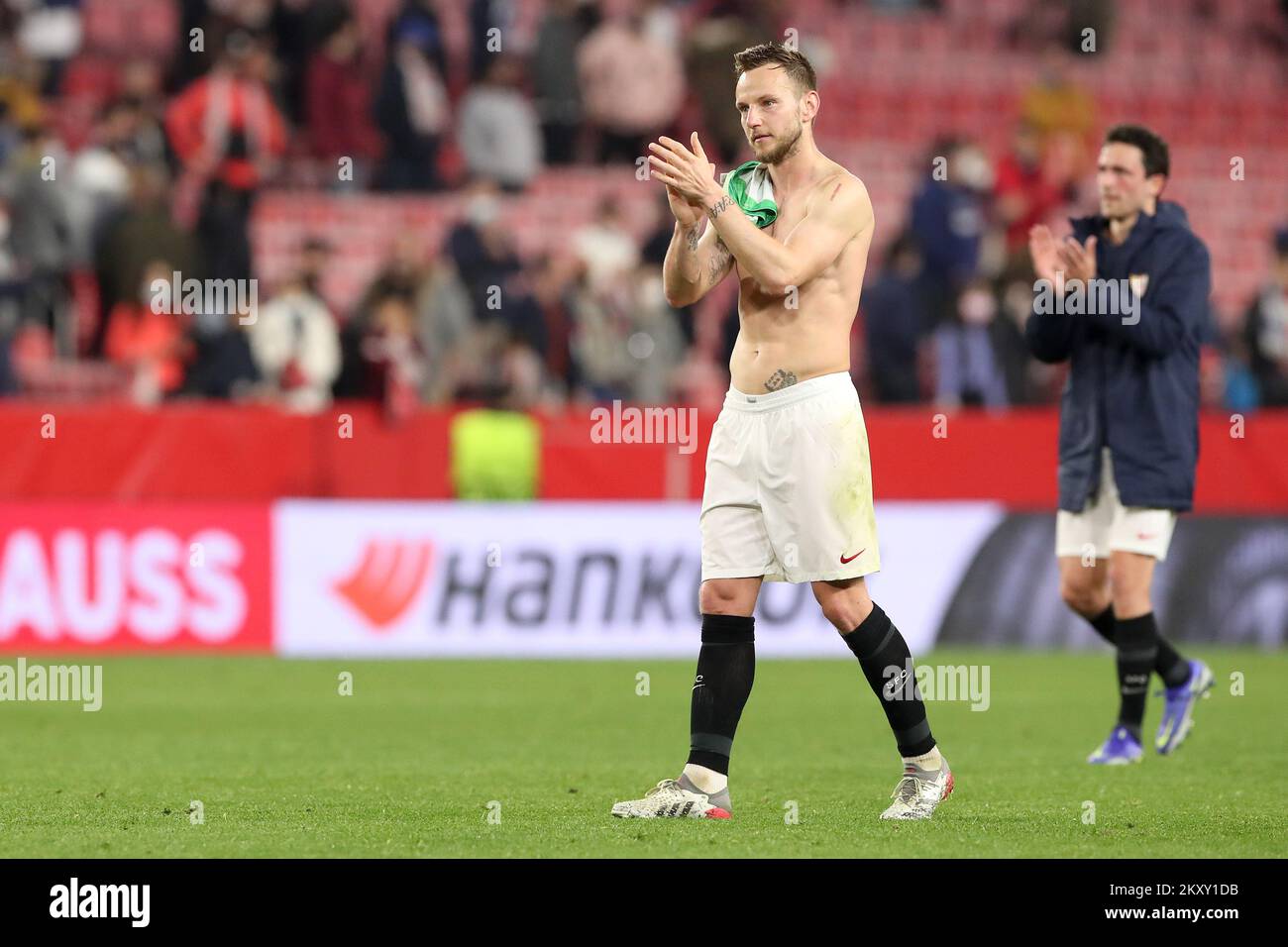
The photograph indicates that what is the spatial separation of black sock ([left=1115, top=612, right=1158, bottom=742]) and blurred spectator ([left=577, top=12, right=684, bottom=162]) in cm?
1255

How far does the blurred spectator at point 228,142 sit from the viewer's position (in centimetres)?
1817

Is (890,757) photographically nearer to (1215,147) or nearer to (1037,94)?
(1037,94)

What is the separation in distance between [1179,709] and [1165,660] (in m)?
0.23

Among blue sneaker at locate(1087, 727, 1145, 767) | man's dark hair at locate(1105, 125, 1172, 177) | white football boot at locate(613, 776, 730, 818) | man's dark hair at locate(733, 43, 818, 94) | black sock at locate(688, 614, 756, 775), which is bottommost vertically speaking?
blue sneaker at locate(1087, 727, 1145, 767)

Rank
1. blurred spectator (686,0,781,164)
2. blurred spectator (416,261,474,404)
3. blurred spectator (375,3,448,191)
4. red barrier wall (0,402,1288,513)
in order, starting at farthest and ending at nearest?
blurred spectator (686,0,781,164)
blurred spectator (375,3,448,191)
blurred spectator (416,261,474,404)
red barrier wall (0,402,1288,513)

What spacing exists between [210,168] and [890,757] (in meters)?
11.1

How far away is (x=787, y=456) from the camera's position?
740cm

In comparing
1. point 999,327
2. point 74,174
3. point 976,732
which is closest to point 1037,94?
point 999,327

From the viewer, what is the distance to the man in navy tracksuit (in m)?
9.34

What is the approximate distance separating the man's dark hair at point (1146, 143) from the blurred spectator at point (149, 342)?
951 cm

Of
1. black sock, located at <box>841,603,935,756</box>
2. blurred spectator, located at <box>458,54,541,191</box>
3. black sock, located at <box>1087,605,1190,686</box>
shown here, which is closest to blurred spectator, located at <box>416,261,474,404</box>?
blurred spectator, located at <box>458,54,541,191</box>

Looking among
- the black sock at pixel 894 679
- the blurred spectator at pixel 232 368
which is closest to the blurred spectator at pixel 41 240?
the blurred spectator at pixel 232 368

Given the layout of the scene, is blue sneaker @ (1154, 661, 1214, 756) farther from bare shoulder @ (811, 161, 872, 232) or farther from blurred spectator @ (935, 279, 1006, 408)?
blurred spectator @ (935, 279, 1006, 408)

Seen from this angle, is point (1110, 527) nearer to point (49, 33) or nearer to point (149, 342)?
point (149, 342)
